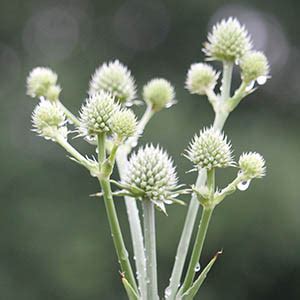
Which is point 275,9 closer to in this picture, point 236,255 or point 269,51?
point 269,51

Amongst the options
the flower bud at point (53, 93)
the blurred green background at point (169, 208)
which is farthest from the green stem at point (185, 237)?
the blurred green background at point (169, 208)

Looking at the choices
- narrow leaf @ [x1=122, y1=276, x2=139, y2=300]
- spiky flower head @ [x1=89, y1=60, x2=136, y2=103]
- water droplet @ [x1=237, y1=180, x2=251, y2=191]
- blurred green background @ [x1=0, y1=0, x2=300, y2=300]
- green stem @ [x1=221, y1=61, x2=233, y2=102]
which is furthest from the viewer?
blurred green background @ [x1=0, y1=0, x2=300, y2=300]

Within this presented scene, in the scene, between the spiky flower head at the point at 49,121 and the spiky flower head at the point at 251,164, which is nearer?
the spiky flower head at the point at 251,164

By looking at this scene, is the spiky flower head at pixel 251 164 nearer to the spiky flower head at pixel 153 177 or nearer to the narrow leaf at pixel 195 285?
the spiky flower head at pixel 153 177

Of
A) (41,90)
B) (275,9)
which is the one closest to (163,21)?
(275,9)

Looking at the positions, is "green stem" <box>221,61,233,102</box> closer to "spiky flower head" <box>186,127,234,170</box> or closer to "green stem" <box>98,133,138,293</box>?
"spiky flower head" <box>186,127,234,170</box>

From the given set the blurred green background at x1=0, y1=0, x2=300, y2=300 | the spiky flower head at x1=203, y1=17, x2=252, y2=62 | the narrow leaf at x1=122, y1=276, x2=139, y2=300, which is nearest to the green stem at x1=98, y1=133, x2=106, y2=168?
the narrow leaf at x1=122, y1=276, x2=139, y2=300
